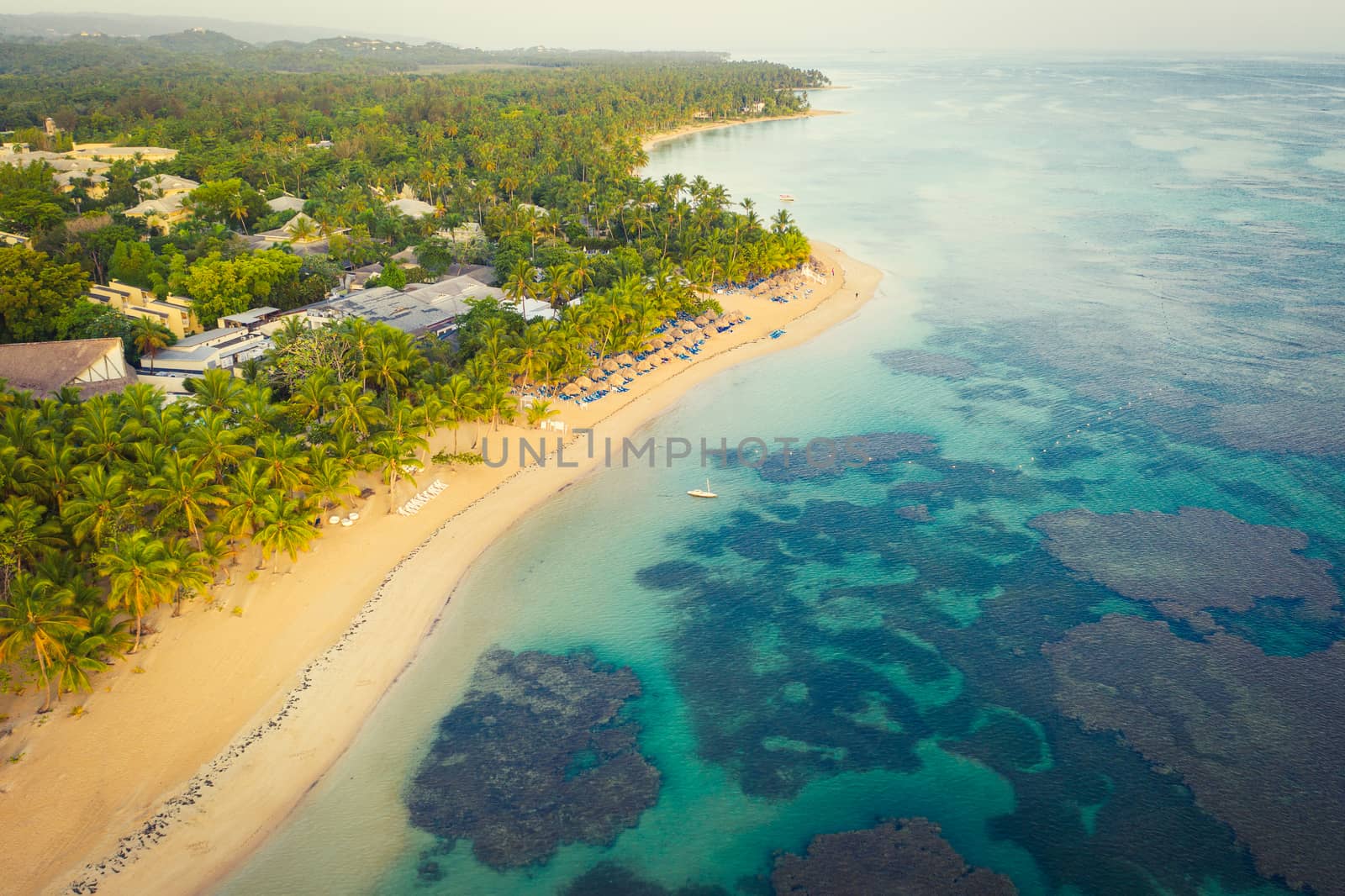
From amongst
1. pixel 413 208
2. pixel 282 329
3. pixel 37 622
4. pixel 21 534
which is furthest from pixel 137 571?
pixel 413 208

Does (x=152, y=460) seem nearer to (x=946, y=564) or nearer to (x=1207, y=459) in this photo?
(x=946, y=564)

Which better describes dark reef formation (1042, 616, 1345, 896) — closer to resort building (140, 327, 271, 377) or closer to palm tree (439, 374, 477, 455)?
palm tree (439, 374, 477, 455)

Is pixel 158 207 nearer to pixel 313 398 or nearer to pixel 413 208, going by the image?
pixel 413 208

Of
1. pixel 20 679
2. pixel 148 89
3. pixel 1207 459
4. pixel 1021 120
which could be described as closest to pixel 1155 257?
pixel 1207 459

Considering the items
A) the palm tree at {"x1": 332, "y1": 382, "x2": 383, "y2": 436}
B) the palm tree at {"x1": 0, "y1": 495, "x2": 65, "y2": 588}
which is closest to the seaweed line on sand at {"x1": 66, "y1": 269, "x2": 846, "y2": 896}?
the palm tree at {"x1": 332, "y1": 382, "x2": 383, "y2": 436}

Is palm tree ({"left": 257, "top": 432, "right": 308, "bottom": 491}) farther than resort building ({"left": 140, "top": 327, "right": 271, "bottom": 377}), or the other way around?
resort building ({"left": 140, "top": 327, "right": 271, "bottom": 377})
